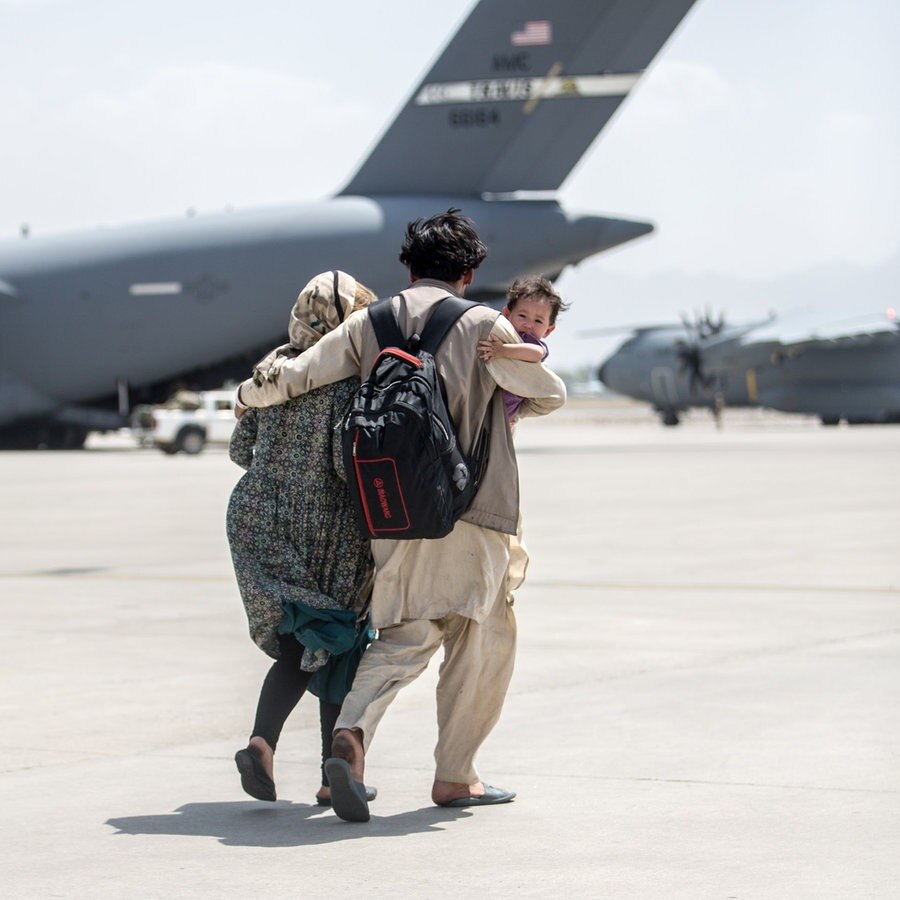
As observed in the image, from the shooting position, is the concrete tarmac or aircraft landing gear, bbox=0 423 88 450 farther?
aircraft landing gear, bbox=0 423 88 450

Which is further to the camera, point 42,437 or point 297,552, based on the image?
point 42,437

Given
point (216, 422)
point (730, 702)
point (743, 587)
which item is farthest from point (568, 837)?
point (216, 422)

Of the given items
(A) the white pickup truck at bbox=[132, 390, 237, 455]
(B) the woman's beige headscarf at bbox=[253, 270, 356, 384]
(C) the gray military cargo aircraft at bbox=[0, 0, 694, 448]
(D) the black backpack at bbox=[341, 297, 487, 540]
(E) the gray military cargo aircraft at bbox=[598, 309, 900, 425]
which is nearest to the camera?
(D) the black backpack at bbox=[341, 297, 487, 540]

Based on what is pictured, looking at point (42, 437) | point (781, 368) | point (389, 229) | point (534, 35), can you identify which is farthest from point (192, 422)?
point (781, 368)

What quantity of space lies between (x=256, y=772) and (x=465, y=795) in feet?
2.03

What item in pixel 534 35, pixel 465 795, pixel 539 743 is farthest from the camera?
pixel 534 35

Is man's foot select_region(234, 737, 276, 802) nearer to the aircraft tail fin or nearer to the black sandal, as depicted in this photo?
the black sandal

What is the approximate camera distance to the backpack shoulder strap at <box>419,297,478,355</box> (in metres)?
4.78

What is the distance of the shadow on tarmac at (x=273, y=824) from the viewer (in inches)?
179

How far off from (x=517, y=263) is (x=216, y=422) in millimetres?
6897

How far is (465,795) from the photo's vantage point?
4887mm

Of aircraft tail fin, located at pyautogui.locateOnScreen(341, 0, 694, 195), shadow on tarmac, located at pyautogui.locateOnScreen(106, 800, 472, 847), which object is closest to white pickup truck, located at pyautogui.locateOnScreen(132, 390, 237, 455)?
aircraft tail fin, located at pyautogui.locateOnScreen(341, 0, 694, 195)

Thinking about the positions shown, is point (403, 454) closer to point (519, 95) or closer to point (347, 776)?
point (347, 776)

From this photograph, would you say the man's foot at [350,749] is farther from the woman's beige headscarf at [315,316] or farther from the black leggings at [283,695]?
the woman's beige headscarf at [315,316]
